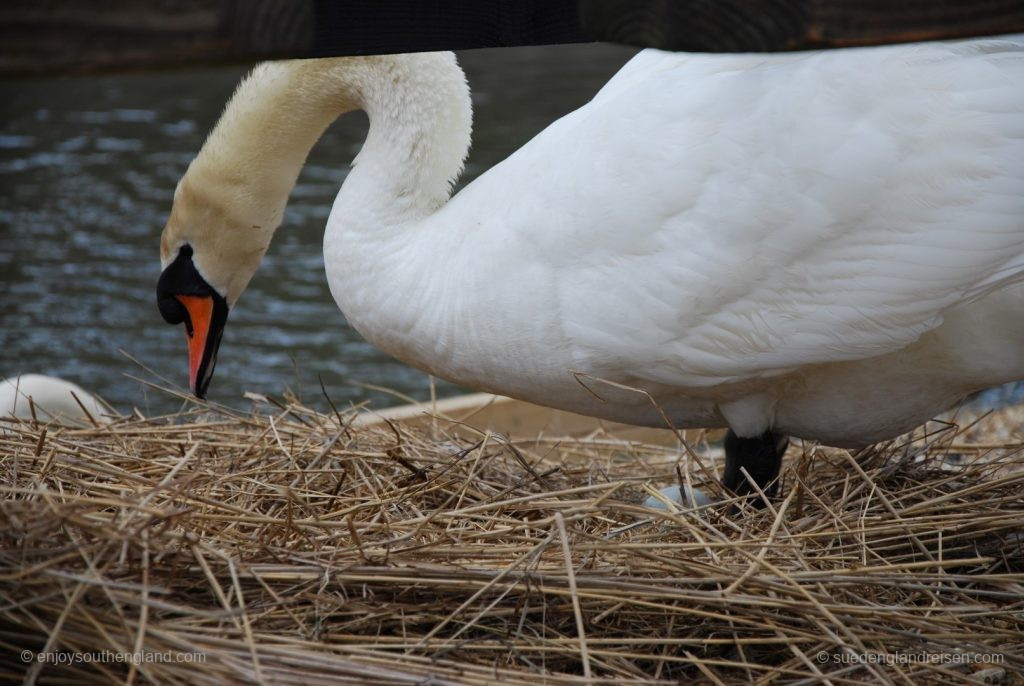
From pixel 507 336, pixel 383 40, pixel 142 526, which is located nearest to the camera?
pixel 383 40

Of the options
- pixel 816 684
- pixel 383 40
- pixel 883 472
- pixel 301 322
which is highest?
pixel 383 40

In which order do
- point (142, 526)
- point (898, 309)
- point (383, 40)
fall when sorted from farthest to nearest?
point (898, 309) < point (142, 526) < point (383, 40)

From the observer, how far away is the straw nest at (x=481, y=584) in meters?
1.91

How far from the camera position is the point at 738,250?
91.4 inches

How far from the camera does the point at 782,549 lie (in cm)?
233

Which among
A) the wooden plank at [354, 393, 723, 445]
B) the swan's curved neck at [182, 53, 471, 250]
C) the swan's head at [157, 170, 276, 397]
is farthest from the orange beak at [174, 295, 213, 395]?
the wooden plank at [354, 393, 723, 445]

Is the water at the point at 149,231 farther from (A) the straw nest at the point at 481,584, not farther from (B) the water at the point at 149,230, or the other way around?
(A) the straw nest at the point at 481,584

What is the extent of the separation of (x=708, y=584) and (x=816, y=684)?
0.28m

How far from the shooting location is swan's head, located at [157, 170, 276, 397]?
120 inches

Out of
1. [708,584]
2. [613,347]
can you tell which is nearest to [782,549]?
[708,584]

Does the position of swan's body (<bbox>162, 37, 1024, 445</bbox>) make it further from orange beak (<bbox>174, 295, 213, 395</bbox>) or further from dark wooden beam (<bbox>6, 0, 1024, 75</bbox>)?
dark wooden beam (<bbox>6, 0, 1024, 75</bbox>)

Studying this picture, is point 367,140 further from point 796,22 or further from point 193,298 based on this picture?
point 796,22

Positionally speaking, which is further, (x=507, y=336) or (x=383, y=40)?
(x=507, y=336)

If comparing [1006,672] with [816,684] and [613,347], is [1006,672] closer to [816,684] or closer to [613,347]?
[816,684]
